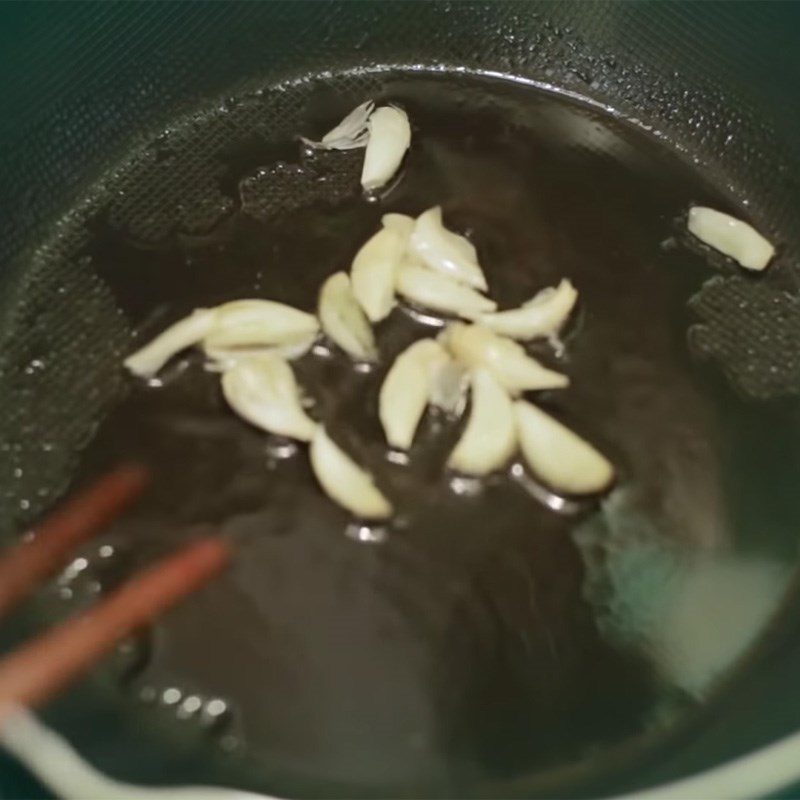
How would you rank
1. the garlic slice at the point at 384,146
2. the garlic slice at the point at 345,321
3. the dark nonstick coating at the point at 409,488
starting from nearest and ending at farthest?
1. the dark nonstick coating at the point at 409,488
2. the garlic slice at the point at 345,321
3. the garlic slice at the point at 384,146

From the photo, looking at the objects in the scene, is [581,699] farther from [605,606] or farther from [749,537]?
[749,537]

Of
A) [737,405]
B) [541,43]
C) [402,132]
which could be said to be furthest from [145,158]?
[737,405]

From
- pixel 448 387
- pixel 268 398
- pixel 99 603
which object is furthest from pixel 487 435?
pixel 99 603

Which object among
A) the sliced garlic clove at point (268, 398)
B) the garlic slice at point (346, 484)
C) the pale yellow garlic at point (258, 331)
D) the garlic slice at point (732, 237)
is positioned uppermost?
the garlic slice at point (732, 237)

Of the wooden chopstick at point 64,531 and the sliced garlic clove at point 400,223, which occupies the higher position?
the sliced garlic clove at point 400,223

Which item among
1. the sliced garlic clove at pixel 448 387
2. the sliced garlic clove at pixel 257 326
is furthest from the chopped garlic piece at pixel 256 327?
the sliced garlic clove at pixel 448 387

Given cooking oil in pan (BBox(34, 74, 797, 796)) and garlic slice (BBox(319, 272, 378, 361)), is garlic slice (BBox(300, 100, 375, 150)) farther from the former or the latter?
garlic slice (BBox(319, 272, 378, 361))

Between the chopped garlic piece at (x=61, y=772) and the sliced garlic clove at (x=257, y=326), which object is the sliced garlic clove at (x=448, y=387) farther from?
the chopped garlic piece at (x=61, y=772)
